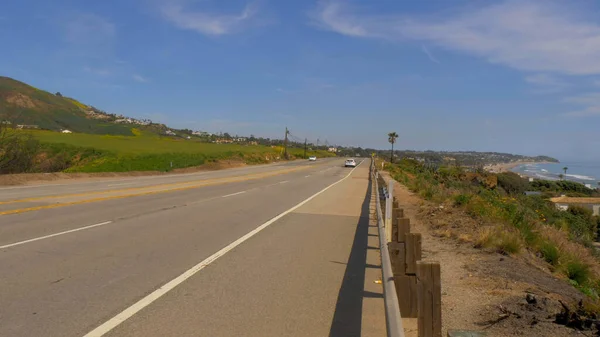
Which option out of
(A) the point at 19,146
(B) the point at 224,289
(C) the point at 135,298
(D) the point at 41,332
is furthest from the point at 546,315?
(A) the point at 19,146

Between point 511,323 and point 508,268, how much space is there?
3.24 meters

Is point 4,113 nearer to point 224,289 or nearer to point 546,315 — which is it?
point 224,289

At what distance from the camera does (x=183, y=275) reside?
763cm

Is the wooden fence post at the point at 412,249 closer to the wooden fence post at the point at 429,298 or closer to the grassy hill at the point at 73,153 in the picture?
the wooden fence post at the point at 429,298

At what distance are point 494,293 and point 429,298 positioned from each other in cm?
337

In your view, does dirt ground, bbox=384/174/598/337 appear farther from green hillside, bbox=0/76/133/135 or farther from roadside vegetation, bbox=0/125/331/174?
green hillside, bbox=0/76/133/135

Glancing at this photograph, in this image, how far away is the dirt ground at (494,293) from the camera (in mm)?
5934

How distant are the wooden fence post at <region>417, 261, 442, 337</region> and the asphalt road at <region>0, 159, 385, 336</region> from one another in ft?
3.22

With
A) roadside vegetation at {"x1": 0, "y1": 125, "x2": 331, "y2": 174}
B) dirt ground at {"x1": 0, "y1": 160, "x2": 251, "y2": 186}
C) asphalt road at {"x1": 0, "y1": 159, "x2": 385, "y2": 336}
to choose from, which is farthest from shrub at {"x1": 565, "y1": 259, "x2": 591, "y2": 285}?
roadside vegetation at {"x1": 0, "y1": 125, "x2": 331, "y2": 174}

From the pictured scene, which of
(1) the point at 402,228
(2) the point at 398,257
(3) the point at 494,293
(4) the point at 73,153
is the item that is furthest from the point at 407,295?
(4) the point at 73,153

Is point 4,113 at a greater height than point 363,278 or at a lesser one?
greater

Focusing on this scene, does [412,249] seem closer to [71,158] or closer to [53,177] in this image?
[53,177]

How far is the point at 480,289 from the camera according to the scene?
764cm

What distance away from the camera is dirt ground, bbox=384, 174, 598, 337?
234 inches
